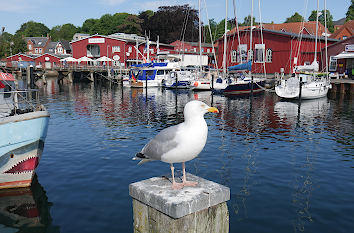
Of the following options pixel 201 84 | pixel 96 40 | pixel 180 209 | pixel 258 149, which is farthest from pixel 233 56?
pixel 180 209

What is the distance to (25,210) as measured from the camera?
8898mm

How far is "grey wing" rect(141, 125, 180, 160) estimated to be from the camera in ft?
15.9

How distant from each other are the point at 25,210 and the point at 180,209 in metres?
6.93

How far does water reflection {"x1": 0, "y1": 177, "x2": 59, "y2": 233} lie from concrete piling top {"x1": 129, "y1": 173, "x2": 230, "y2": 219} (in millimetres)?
4798

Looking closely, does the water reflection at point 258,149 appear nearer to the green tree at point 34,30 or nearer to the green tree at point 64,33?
the green tree at point 64,33

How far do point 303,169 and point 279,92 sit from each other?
23040mm

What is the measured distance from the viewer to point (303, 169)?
11.8m

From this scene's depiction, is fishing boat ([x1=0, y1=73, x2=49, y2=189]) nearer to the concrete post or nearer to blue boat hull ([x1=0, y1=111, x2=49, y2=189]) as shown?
blue boat hull ([x1=0, y1=111, x2=49, y2=189])

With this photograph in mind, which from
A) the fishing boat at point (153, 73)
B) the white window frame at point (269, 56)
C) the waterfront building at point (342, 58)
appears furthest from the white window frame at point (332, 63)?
the fishing boat at point (153, 73)

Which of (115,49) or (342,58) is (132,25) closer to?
(115,49)

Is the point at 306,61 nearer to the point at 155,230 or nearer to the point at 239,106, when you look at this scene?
the point at 239,106

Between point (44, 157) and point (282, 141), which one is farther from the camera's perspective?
point (282, 141)

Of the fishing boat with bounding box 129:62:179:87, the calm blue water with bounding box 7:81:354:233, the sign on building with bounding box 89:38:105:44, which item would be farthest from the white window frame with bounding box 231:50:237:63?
the sign on building with bounding box 89:38:105:44

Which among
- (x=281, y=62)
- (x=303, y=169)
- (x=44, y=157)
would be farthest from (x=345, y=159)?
(x=281, y=62)
